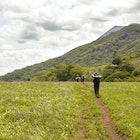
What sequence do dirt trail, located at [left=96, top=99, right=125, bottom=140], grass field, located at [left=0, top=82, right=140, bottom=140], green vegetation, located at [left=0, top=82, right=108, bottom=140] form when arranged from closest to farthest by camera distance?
green vegetation, located at [left=0, top=82, right=108, bottom=140], grass field, located at [left=0, top=82, right=140, bottom=140], dirt trail, located at [left=96, top=99, right=125, bottom=140]

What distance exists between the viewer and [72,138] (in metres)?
14.9

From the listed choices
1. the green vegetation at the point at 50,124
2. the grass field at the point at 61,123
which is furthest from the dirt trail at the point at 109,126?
the green vegetation at the point at 50,124

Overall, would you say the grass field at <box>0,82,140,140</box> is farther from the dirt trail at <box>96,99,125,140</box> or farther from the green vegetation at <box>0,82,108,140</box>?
the dirt trail at <box>96,99,125,140</box>

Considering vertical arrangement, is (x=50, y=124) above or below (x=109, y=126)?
above

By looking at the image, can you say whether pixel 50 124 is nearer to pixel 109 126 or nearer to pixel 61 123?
pixel 61 123

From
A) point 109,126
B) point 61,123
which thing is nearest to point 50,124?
point 61,123

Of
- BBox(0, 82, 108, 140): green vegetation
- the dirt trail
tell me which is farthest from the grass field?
the dirt trail

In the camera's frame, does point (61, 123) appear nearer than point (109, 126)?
Yes

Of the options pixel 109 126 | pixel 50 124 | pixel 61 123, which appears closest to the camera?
pixel 50 124

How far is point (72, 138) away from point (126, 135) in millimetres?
2996

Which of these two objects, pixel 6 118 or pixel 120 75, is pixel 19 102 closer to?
pixel 6 118

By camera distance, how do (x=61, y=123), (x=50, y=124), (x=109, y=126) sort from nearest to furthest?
(x=50, y=124), (x=61, y=123), (x=109, y=126)

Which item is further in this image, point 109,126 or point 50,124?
point 109,126

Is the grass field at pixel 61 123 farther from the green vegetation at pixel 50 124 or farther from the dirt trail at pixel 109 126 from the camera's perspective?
the dirt trail at pixel 109 126
